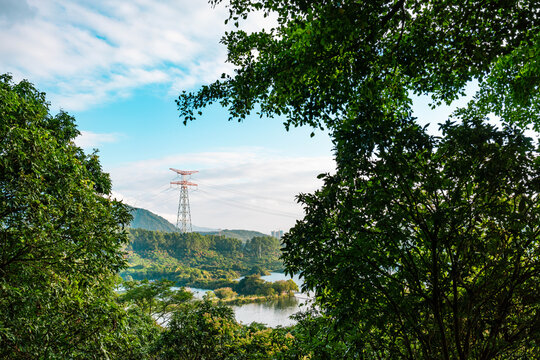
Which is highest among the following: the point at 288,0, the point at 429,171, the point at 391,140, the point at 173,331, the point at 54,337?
the point at 288,0

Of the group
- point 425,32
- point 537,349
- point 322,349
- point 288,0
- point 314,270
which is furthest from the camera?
point 288,0

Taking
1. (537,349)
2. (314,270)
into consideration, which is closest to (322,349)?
(314,270)

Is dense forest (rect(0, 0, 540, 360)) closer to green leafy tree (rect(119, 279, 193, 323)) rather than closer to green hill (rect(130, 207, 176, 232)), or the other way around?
green leafy tree (rect(119, 279, 193, 323))

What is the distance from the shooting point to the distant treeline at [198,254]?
55.1 metres

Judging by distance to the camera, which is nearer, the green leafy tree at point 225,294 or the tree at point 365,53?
the tree at point 365,53

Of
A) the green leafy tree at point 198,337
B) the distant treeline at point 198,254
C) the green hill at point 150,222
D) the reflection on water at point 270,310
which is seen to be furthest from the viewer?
the green hill at point 150,222

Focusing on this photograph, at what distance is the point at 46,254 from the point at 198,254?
60741 millimetres

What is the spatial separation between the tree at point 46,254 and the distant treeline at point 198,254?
4770cm

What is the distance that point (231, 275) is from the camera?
163 ft

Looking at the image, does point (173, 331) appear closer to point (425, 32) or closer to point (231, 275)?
point (425, 32)

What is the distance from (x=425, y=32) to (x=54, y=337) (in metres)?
6.17

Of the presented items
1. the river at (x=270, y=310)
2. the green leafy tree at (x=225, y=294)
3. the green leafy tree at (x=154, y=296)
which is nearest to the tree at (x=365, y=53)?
the green leafy tree at (x=154, y=296)

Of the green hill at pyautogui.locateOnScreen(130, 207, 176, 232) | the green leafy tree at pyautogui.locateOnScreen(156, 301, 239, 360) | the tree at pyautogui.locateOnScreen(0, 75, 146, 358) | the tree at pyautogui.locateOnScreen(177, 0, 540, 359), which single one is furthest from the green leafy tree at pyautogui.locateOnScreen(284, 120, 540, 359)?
the green hill at pyautogui.locateOnScreen(130, 207, 176, 232)

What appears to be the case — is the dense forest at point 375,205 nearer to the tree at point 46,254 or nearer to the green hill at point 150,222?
the tree at point 46,254
